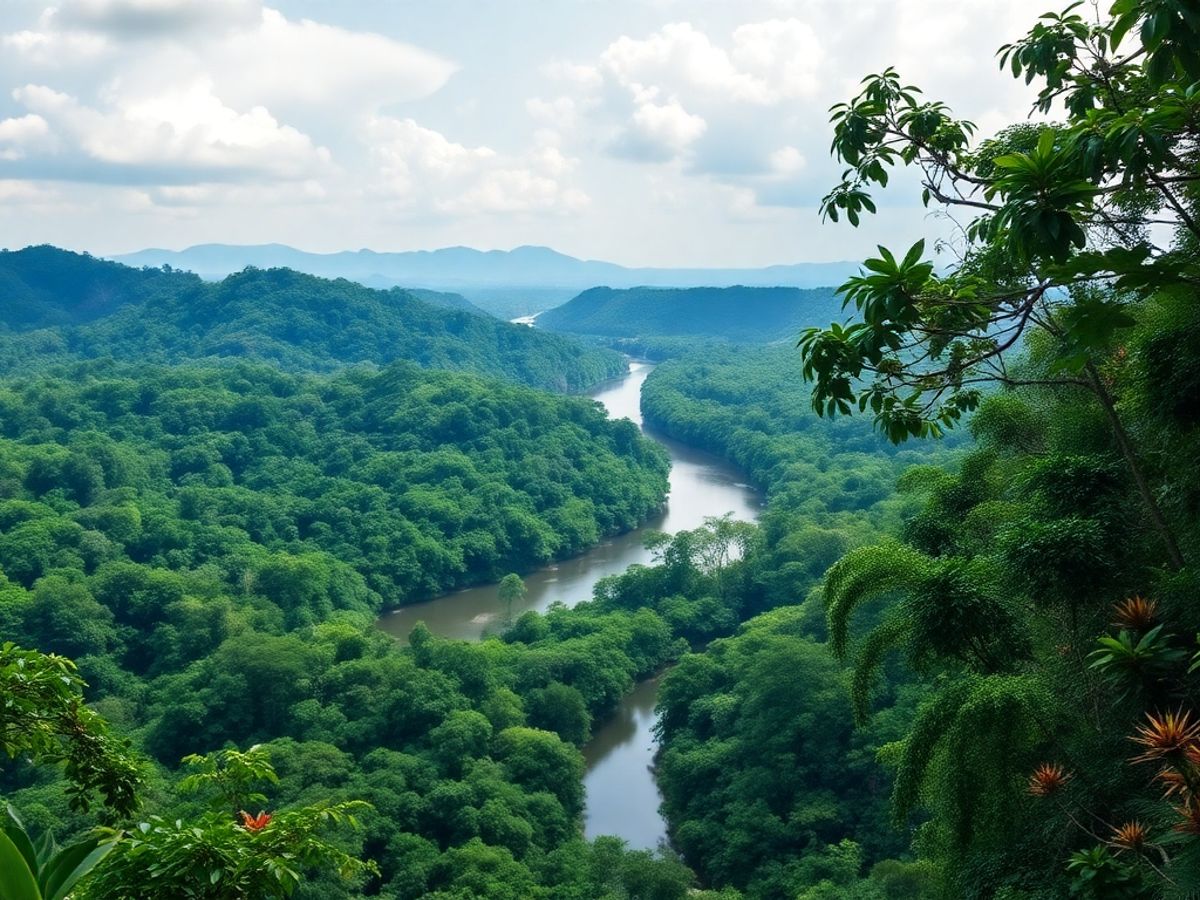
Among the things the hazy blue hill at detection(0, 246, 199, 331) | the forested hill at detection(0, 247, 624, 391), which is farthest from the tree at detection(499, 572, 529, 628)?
the hazy blue hill at detection(0, 246, 199, 331)

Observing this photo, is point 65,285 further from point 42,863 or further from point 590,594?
point 42,863

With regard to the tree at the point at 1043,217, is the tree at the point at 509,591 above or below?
below

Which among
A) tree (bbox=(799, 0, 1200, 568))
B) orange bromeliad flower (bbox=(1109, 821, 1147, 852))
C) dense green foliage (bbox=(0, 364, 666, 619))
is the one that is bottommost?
dense green foliage (bbox=(0, 364, 666, 619))

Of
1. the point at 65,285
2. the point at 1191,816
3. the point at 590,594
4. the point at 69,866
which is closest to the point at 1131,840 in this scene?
the point at 1191,816

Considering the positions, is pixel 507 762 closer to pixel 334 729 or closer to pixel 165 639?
pixel 334 729

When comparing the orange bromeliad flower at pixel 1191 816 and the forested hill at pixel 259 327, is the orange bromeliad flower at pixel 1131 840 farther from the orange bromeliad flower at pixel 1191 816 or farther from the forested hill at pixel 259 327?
the forested hill at pixel 259 327

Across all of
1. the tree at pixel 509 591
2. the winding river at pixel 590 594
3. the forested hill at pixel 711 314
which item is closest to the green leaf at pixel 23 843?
the winding river at pixel 590 594

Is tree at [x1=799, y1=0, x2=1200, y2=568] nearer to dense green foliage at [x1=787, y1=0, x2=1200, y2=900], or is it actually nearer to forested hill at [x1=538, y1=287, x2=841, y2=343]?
dense green foliage at [x1=787, y1=0, x2=1200, y2=900]
